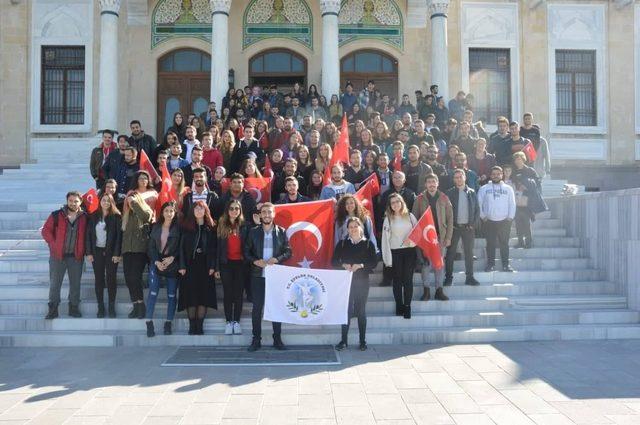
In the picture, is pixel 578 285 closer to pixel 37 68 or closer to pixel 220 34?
pixel 220 34

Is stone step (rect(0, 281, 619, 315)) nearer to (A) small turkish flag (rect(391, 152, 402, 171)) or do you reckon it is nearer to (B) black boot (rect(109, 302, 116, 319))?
(B) black boot (rect(109, 302, 116, 319))

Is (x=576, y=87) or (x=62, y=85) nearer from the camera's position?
(x=62, y=85)

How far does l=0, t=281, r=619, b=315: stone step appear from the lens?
927cm

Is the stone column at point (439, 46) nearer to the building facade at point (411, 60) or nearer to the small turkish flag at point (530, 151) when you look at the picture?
the building facade at point (411, 60)

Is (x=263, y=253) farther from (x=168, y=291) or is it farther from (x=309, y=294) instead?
(x=168, y=291)

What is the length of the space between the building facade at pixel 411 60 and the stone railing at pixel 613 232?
29.8ft

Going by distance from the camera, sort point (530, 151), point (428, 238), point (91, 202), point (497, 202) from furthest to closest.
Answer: point (530, 151) < point (497, 202) < point (91, 202) < point (428, 238)

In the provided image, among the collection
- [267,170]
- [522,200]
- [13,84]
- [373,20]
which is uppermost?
[373,20]

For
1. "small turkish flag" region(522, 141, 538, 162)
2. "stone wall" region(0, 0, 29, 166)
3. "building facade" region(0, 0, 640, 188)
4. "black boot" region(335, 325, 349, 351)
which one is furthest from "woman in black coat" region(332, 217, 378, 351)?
"stone wall" region(0, 0, 29, 166)

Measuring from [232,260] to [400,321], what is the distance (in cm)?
268

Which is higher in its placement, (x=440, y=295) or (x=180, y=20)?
(x=180, y=20)

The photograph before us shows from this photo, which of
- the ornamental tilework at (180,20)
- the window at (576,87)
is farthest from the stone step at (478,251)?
the ornamental tilework at (180,20)

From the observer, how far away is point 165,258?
8.49 meters

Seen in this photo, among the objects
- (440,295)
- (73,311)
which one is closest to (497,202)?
(440,295)
